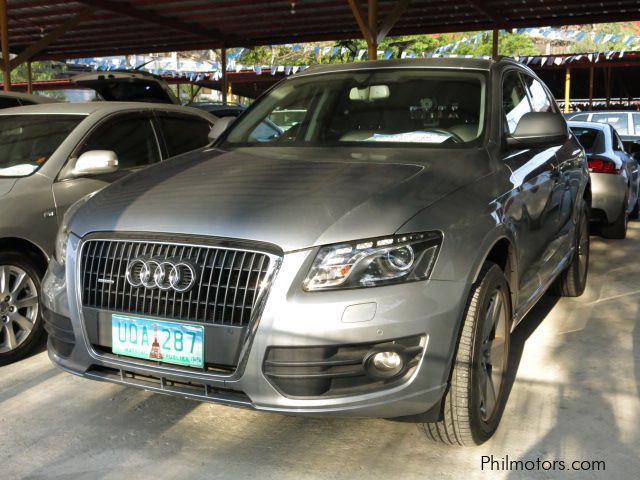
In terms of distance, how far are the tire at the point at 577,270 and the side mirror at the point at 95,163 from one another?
3247mm

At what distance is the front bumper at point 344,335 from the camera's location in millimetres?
2352

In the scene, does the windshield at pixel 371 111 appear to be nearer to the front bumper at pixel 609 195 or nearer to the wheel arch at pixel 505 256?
the wheel arch at pixel 505 256

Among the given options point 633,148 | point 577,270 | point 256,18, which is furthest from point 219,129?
point 256,18

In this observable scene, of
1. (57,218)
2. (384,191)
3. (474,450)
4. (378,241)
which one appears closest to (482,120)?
(384,191)

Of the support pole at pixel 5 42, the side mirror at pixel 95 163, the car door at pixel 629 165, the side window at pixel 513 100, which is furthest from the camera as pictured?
the support pole at pixel 5 42

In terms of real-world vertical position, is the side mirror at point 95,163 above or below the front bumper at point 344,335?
above

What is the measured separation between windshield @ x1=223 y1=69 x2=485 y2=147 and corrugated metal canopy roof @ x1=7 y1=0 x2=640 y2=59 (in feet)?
27.5

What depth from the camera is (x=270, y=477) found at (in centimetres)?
267

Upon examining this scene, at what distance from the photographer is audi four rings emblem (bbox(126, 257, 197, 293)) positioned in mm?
2533

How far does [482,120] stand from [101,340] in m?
2.10


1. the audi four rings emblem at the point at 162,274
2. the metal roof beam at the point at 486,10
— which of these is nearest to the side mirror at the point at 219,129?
the audi four rings emblem at the point at 162,274

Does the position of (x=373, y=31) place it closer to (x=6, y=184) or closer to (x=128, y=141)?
(x=128, y=141)

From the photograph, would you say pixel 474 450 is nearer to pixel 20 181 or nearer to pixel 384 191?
pixel 384 191

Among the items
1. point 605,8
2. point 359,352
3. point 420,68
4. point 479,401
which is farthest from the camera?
point 605,8
